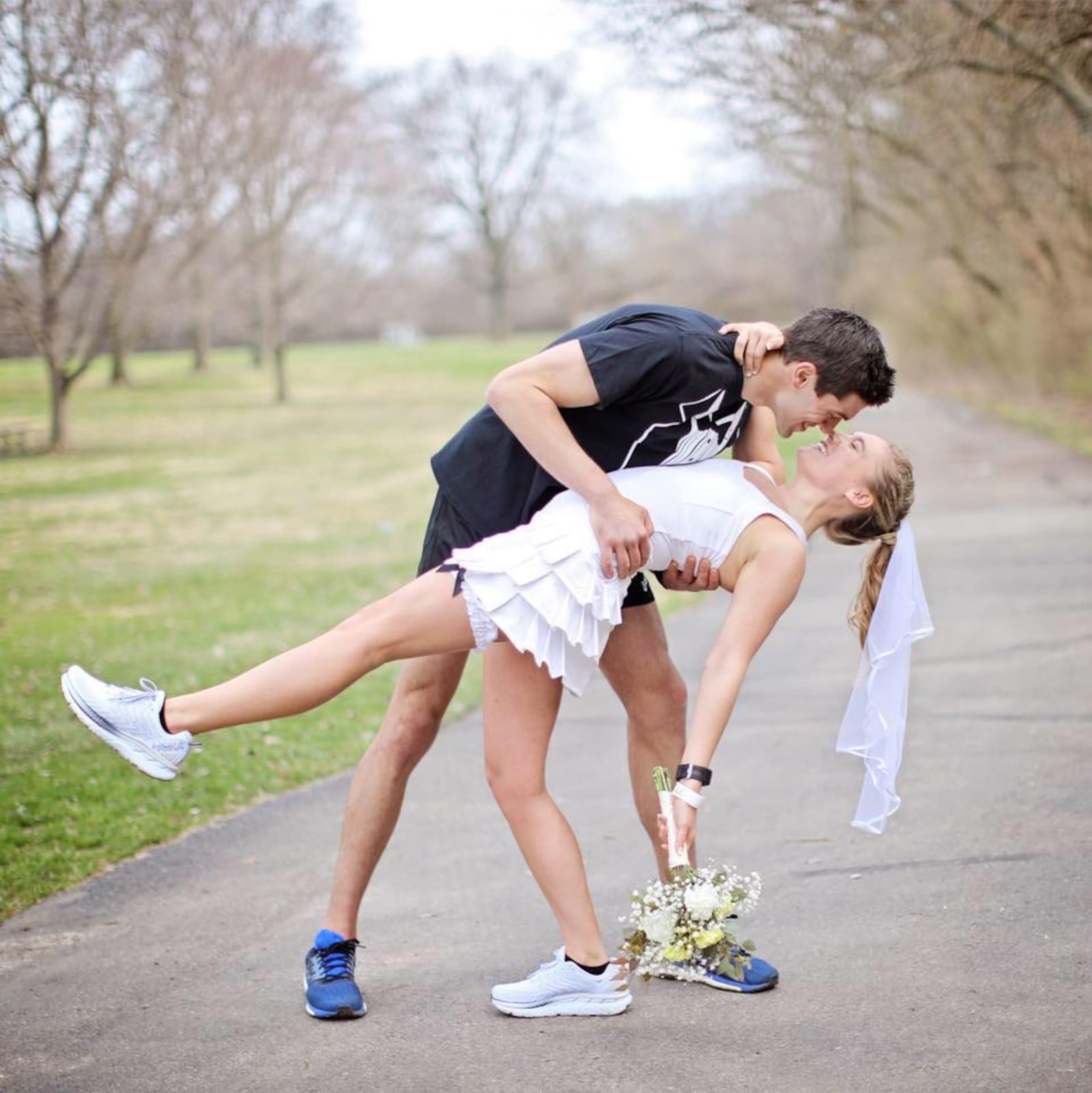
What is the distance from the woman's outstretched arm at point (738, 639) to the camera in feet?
11.1

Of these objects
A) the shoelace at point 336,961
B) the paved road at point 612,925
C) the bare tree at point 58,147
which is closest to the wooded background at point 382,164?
the bare tree at point 58,147

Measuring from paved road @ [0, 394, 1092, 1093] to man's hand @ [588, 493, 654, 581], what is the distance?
48.8 inches

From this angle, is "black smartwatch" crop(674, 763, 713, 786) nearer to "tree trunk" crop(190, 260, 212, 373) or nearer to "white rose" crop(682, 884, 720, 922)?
"white rose" crop(682, 884, 720, 922)

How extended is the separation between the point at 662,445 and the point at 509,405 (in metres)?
0.50

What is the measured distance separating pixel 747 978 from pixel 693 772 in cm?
77

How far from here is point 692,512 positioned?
364 centimetres

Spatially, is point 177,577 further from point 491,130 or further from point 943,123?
point 491,130

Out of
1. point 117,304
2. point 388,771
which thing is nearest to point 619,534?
point 388,771

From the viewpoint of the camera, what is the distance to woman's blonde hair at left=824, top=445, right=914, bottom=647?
3.79m

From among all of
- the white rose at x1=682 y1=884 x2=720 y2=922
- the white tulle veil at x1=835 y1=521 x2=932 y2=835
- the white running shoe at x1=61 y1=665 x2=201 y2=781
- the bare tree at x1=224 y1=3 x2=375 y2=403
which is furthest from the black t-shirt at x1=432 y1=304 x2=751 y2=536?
the bare tree at x1=224 y1=3 x2=375 y2=403

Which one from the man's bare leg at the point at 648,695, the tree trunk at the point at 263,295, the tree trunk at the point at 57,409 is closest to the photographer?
the man's bare leg at the point at 648,695

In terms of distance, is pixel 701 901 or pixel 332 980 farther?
pixel 332 980

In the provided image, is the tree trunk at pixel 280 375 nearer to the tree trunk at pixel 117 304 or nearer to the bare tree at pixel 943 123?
the tree trunk at pixel 117 304

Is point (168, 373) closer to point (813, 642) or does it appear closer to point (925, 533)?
point (925, 533)
